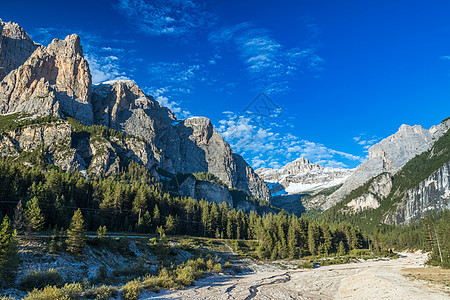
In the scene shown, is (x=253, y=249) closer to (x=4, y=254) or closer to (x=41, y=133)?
(x=4, y=254)

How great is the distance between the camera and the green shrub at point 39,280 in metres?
19.6

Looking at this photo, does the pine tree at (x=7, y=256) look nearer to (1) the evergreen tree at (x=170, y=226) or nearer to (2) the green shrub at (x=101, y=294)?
(2) the green shrub at (x=101, y=294)

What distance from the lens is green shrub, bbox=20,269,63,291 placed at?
1956 cm

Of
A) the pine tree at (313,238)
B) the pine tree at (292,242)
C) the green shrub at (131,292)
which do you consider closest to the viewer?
the green shrub at (131,292)

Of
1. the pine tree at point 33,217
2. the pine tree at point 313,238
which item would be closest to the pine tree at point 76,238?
the pine tree at point 33,217

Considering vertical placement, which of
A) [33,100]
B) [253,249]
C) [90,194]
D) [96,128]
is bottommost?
[253,249]

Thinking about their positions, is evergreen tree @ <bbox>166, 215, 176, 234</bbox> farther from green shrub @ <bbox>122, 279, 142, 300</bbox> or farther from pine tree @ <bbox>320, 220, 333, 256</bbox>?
green shrub @ <bbox>122, 279, 142, 300</bbox>

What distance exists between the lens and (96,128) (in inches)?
7372

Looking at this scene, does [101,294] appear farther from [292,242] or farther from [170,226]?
[292,242]

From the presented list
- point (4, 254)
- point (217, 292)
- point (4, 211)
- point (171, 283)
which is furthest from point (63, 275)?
point (4, 211)

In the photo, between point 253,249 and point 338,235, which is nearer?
point 253,249

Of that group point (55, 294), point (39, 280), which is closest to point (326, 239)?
point (39, 280)

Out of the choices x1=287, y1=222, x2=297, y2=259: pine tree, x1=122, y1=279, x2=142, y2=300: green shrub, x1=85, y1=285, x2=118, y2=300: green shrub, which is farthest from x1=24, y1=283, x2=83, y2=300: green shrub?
x1=287, y1=222, x2=297, y2=259: pine tree

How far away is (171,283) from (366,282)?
2802 centimetres
